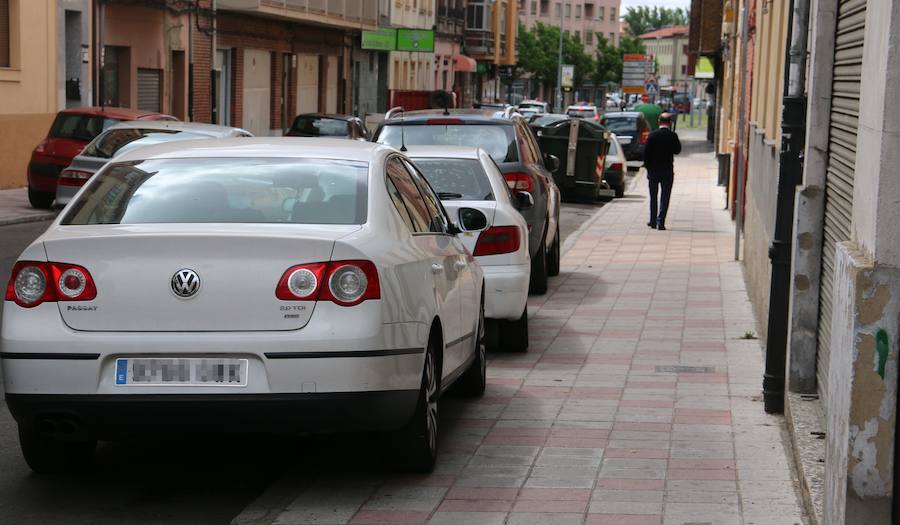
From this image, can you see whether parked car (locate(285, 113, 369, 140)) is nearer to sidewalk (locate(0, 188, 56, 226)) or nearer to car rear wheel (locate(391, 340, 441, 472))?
sidewalk (locate(0, 188, 56, 226))

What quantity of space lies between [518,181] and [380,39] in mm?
42557

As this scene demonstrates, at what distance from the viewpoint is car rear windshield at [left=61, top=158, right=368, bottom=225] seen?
6.59 m

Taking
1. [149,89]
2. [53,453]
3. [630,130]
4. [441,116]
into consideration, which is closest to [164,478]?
[53,453]

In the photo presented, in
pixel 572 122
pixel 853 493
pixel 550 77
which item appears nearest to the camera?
pixel 853 493

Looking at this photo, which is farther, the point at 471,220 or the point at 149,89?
the point at 149,89

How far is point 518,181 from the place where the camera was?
14.1 metres

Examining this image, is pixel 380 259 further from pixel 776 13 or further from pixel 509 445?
pixel 776 13

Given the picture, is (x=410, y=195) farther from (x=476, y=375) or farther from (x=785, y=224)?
(x=785, y=224)

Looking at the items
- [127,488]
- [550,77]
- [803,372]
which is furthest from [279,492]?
[550,77]

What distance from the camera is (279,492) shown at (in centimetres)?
661

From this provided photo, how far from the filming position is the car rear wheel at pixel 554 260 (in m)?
16.4

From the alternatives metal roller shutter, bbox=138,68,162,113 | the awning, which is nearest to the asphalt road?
metal roller shutter, bbox=138,68,162,113

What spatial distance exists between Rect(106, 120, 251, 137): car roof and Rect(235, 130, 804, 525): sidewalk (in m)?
7.45

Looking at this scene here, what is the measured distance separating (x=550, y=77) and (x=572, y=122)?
89226 mm
